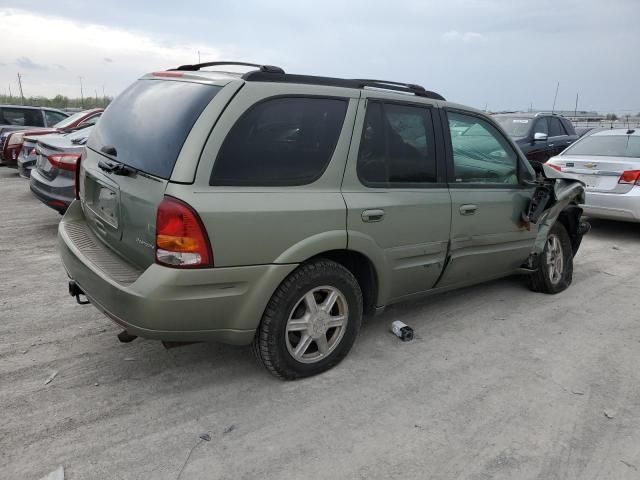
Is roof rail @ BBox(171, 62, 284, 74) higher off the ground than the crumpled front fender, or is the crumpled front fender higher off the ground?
roof rail @ BBox(171, 62, 284, 74)

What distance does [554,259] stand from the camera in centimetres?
491

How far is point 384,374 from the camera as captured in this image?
3268 millimetres

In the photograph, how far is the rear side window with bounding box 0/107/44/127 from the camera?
1316cm

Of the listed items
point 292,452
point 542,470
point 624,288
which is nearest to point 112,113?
point 292,452

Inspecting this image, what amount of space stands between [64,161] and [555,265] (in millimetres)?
5539

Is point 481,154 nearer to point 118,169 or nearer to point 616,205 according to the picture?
point 118,169

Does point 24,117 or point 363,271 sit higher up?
point 24,117

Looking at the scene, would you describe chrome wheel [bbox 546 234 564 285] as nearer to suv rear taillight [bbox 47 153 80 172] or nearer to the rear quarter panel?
the rear quarter panel

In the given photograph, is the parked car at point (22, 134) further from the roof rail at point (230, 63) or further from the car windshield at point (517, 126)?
the car windshield at point (517, 126)

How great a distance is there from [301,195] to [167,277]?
86cm

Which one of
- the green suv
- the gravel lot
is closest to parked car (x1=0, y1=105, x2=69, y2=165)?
the gravel lot

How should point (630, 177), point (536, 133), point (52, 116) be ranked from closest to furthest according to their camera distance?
1. point (630, 177)
2. point (536, 133)
3. point (52, 116)

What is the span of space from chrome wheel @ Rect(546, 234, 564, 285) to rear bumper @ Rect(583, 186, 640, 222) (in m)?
2.51

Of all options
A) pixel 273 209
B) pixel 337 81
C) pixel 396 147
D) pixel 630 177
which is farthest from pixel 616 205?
pixel 273 209
